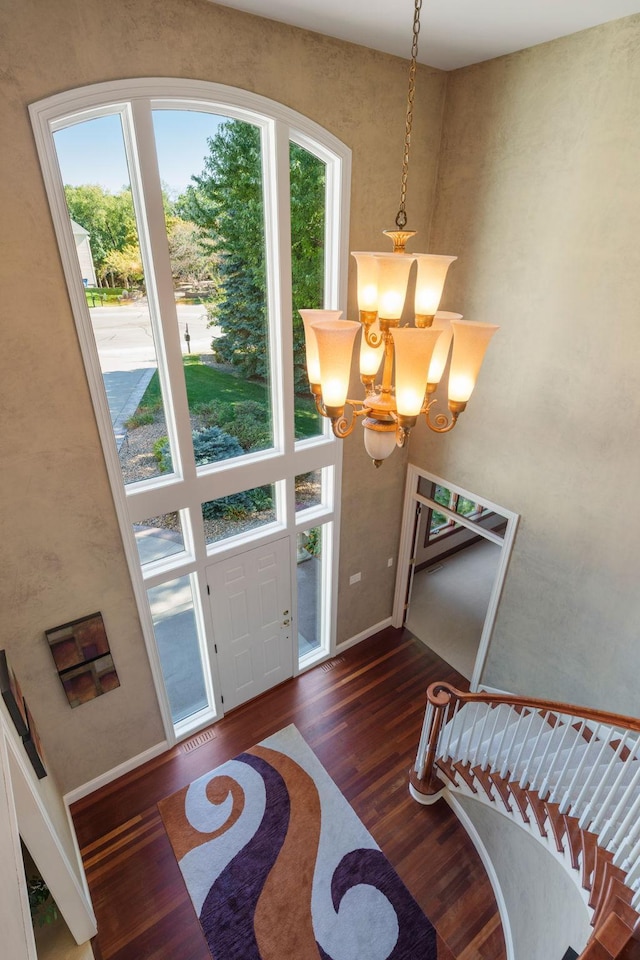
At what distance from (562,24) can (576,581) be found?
4.09 m

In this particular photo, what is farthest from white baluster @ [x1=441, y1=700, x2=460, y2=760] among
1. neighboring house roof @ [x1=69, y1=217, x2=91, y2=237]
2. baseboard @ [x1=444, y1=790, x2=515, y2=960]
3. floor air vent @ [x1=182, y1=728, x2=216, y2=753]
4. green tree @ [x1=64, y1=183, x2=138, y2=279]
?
neighboring house roof @ [x1=69, y1=217, x2=91, y2=237]

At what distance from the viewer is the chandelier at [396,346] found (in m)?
1.86

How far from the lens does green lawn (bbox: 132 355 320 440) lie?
379 cm

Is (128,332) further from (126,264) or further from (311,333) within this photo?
(311,333)

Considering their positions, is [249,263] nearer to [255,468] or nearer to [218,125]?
[218,125]

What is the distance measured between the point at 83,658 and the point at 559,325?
15.7ft

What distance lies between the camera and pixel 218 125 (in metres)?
3.48

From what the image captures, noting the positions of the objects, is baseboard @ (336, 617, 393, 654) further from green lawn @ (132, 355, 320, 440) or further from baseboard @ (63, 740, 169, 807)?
green lawn @ (132, 355, 320, 440)

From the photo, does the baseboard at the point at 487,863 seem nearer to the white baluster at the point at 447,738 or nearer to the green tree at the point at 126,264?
the white baluster at the point at 447,738

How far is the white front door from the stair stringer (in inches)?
86.0

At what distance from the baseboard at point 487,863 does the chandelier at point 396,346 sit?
383cm

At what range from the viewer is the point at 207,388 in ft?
13.4

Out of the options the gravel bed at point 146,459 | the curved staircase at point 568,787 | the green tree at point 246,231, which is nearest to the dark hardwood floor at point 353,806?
the curved staircase at point 568,787

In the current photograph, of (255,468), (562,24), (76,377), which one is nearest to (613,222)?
(562,24)
